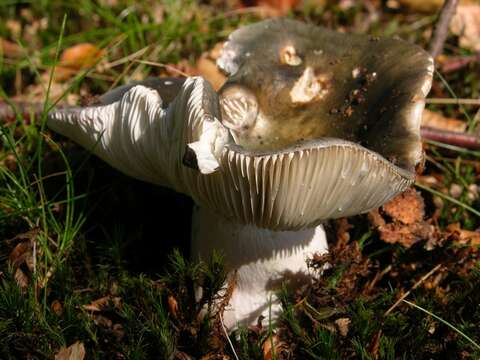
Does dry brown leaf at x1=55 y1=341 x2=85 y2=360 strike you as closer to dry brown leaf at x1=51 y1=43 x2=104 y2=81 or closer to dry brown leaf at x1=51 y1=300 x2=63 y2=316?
dry brown leaf at x1=51 y1=300 x2=63 y2=316

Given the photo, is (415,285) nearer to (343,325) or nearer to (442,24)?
(343,325)

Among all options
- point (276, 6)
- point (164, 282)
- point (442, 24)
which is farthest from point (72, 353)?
point (276, 6)

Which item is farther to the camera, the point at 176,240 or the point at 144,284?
the point at 176,240

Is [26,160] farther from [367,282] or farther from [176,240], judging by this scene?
[367,282]

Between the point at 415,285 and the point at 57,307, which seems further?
the point at 415,285

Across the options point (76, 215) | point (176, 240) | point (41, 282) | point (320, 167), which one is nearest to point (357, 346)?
point (320, 167)

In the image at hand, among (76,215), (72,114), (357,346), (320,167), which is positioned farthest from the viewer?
(76,215)

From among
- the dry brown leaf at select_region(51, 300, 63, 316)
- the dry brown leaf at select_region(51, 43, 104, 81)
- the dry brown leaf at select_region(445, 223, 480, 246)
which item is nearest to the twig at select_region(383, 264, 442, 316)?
the dry brown leaf at select_region(445, 223, 480, 246)
